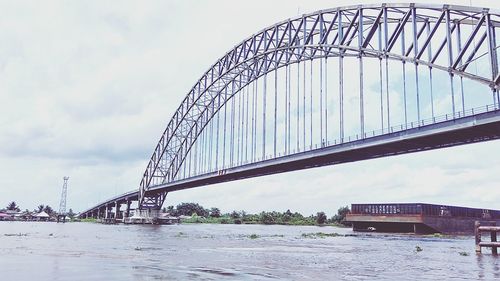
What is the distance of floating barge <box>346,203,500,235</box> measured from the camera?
3383 inches

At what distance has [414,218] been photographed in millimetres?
84938

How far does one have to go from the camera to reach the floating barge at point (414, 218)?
85.9 m

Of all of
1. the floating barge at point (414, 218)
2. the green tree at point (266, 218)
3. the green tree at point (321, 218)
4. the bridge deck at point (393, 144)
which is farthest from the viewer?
the green tree at point (266, 218)

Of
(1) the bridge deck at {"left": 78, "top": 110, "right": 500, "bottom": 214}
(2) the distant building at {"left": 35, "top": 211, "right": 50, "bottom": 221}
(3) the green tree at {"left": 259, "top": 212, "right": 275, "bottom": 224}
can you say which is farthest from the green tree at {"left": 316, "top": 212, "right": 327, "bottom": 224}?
(1) the bridge deck at {"left": 78, "top": 110, "right": 500, "bottom": 214}

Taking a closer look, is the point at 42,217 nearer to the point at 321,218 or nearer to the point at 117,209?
the point at 117,209

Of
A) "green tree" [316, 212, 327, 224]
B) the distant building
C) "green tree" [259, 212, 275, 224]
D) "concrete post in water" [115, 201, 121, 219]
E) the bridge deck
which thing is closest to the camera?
the bridge deck

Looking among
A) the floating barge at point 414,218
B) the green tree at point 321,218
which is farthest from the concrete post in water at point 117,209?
the floating barge at point 414,218

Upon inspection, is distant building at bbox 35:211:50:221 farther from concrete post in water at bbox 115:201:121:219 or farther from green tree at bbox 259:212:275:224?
green tree at bbox 259:212:275:224

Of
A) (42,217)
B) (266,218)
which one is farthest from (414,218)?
(42,217)

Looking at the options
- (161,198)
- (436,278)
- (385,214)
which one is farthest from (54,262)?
(161,198)

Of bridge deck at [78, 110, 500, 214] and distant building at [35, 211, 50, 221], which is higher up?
bridge deck at [78, 110, 500, 214]

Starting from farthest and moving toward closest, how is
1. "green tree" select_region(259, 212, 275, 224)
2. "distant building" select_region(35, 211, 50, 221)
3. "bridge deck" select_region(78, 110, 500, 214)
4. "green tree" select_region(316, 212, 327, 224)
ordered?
"green tree" select_region(259, 212, 275, 224) < "green tree" select_region(316, 212, 327, 224) < "distant building" select_region(35, 211, 50, 221) < "bridge deck" select_region(78, 110, 500, 214)

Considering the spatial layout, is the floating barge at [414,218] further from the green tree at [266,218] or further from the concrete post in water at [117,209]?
the concrete post in water at [117,209]

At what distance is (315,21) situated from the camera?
6331cm
